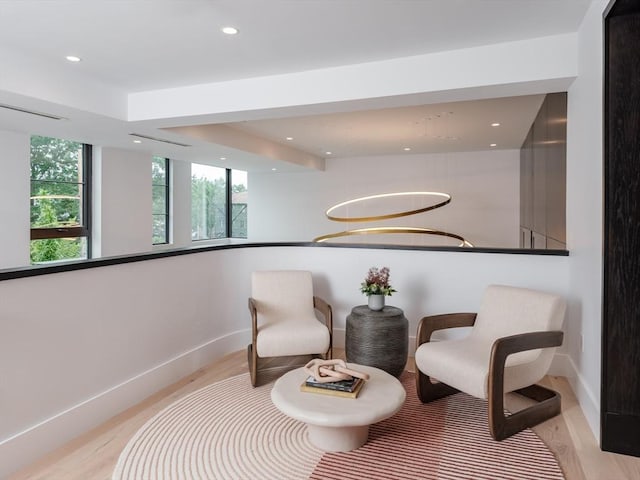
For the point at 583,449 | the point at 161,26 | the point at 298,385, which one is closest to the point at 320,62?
the point at 161,26

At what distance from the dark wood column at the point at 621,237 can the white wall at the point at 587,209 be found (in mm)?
116

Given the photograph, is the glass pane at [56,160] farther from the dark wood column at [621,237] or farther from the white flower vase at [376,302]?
the dark wood column at [621,237]

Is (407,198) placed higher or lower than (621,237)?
higher

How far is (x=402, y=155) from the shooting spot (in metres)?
9.04

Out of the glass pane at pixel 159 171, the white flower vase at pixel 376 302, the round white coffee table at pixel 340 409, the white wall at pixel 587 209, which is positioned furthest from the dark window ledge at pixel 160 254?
the glass pane at pixel 159 171

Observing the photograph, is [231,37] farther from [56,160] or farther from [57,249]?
[57,249]

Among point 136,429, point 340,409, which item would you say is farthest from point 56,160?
point 340,409

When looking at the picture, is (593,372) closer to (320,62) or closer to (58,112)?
(320,62)

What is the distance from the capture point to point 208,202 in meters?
9.91

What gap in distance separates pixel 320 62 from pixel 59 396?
10.0 feet

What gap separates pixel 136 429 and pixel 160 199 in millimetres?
6296

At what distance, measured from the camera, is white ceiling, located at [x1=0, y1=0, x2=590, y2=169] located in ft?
8.80

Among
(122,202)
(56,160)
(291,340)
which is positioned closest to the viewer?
(291,340)

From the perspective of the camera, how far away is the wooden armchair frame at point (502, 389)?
2508 mm
